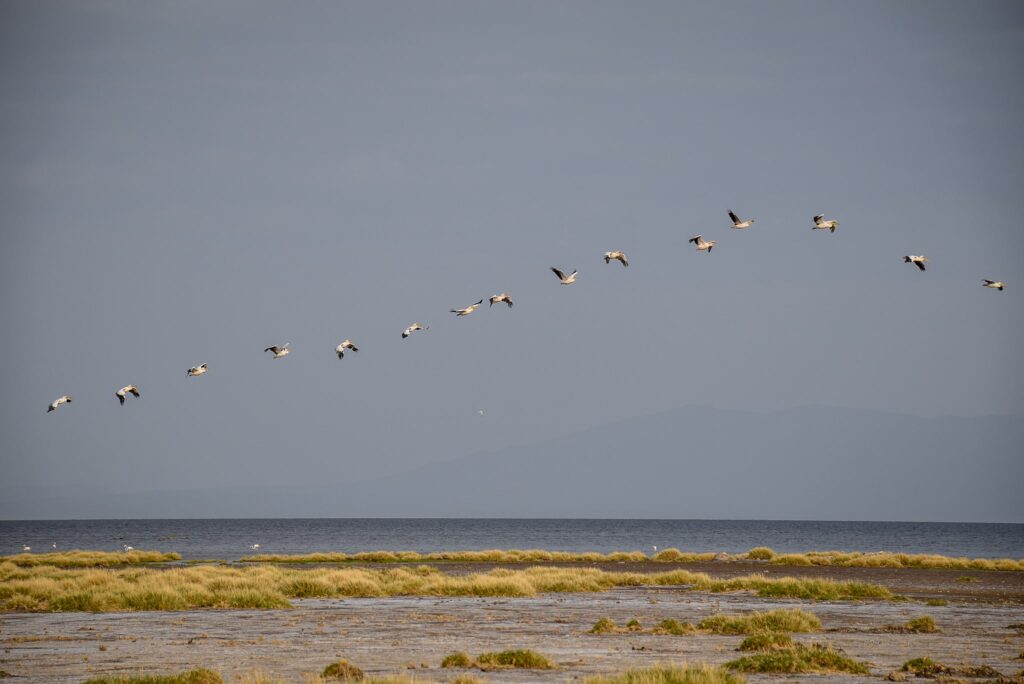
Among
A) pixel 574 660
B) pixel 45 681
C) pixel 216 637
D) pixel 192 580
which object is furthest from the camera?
pixel 192 580

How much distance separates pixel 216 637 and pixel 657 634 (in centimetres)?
1132

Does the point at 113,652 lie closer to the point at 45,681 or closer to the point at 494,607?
the point at 45,681

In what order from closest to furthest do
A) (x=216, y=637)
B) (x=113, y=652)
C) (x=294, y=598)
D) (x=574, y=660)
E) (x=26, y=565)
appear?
(x=574, y=660)
(x=113, y=652)
(x=216, y=637)
(x=294, y=598)
(x=26, y=565)

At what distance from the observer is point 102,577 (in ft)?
149

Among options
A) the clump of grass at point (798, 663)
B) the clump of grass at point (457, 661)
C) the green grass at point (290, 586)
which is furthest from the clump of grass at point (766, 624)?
the green grass at point (290, 586)

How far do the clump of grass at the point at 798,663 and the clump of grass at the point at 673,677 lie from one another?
2539mm

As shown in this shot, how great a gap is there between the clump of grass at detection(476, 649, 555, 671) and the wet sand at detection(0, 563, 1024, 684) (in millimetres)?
470

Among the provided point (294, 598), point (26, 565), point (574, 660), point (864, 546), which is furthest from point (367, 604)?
point (864, 546)

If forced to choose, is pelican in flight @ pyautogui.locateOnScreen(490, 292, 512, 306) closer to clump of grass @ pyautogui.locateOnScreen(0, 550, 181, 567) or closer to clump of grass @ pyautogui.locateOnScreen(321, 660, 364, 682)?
clump of grass @ pyautogui.locateOnScreen(321, 660, 364, 682)

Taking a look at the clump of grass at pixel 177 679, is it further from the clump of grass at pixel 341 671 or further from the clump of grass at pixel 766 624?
the clump of grass at pixel 766 624

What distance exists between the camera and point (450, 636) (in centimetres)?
2962

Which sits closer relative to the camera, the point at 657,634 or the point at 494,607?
the point at 657,634

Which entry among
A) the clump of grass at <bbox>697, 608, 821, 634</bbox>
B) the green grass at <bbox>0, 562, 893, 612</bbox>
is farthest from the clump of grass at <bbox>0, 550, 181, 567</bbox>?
the clump of grass at <bbox>697, 608, 821, 634</bbox>

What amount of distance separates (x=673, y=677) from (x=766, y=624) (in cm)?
1165
